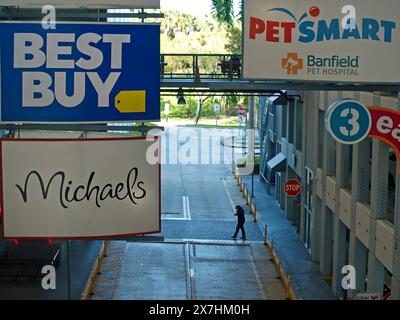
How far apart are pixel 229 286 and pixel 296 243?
21.0 feet

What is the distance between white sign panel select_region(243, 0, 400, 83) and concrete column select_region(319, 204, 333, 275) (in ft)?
37.1

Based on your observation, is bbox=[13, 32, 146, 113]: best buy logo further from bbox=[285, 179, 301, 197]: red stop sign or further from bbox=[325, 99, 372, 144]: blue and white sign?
bbox=[285, 179, 301, 197]: red stop sign

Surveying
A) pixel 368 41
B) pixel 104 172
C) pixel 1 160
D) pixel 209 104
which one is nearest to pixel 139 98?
pixel 104 172

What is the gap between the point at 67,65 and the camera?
8867 mm

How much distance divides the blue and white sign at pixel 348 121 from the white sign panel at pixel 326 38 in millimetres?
440

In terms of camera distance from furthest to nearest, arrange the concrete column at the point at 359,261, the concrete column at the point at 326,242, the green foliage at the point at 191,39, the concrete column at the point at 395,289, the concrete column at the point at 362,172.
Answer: the green foliage at the point at 191,39 → the concrete column at the point at 326,242 → the concrete column at the point at 359,261 → the concrete column at the point at 362,172 → the concrete column at the point at 395,289

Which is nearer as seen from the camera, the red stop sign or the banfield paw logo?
the banfield paw logo

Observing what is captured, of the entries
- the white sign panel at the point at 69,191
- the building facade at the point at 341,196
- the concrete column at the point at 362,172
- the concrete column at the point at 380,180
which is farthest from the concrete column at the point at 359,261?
the white sign panel at the point at 69,191

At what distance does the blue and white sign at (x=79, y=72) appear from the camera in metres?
8.84

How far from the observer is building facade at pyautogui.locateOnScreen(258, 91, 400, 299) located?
1652 cm

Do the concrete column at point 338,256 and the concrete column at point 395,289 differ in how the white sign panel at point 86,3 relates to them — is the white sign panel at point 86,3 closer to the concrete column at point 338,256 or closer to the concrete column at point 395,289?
the concrete column at point 395,289

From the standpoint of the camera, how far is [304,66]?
39.5 feet

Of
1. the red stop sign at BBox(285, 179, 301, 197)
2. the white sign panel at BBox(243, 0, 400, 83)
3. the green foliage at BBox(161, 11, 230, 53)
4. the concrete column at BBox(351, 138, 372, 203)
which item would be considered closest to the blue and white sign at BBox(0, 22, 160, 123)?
the white sign panel at BBox(243, 0, 400, 83)
